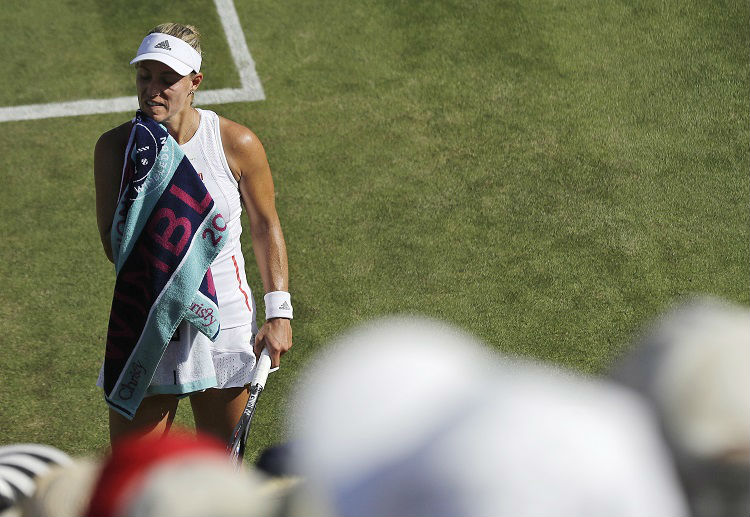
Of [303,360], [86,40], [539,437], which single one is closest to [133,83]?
[86,40]

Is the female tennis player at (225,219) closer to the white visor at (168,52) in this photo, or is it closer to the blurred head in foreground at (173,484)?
the white visor at (168,52)

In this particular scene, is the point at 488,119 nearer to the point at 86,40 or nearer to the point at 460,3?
the point at 460,3

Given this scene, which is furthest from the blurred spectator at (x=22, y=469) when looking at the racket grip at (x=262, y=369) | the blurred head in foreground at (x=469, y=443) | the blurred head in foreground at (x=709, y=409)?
the racket grip at (x=262, y=369)

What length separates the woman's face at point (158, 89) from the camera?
3.12m

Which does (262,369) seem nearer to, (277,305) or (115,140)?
(277,305)

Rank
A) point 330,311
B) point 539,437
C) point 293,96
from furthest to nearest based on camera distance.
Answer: point 293,96 → point 330,311 → point 539,437

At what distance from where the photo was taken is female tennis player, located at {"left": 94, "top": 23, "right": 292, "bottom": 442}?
312 centimetres

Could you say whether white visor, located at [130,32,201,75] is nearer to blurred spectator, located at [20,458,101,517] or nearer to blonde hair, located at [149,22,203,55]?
blonde hair, located at [149,22,203,55]

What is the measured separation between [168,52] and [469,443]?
2394mm

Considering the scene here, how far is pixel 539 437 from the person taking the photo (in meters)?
0.99

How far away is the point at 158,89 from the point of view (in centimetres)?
313

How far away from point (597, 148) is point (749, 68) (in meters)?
1.55

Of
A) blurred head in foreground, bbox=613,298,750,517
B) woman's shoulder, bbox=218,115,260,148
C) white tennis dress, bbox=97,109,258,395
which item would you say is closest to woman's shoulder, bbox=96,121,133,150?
white tennis dress, bbox=97,109,258,395

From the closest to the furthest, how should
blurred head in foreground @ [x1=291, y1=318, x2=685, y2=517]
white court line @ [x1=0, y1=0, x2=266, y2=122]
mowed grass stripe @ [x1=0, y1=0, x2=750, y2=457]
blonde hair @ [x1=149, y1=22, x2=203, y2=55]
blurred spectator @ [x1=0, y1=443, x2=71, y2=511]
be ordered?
blurred head in foreground @ [x1=291, y1=318, x2=685, y2=517], blurred spectator @ [x1=0, y1=443, x2=71, y2=511], blonde hair @ [x1=149, y1=22, x2=203, y2=55], mowed grass stripe @ [x1=0, y1=0, x2=750, y2=457], white court line @ [x1=0, y1=0, x2=266, y2=122]
